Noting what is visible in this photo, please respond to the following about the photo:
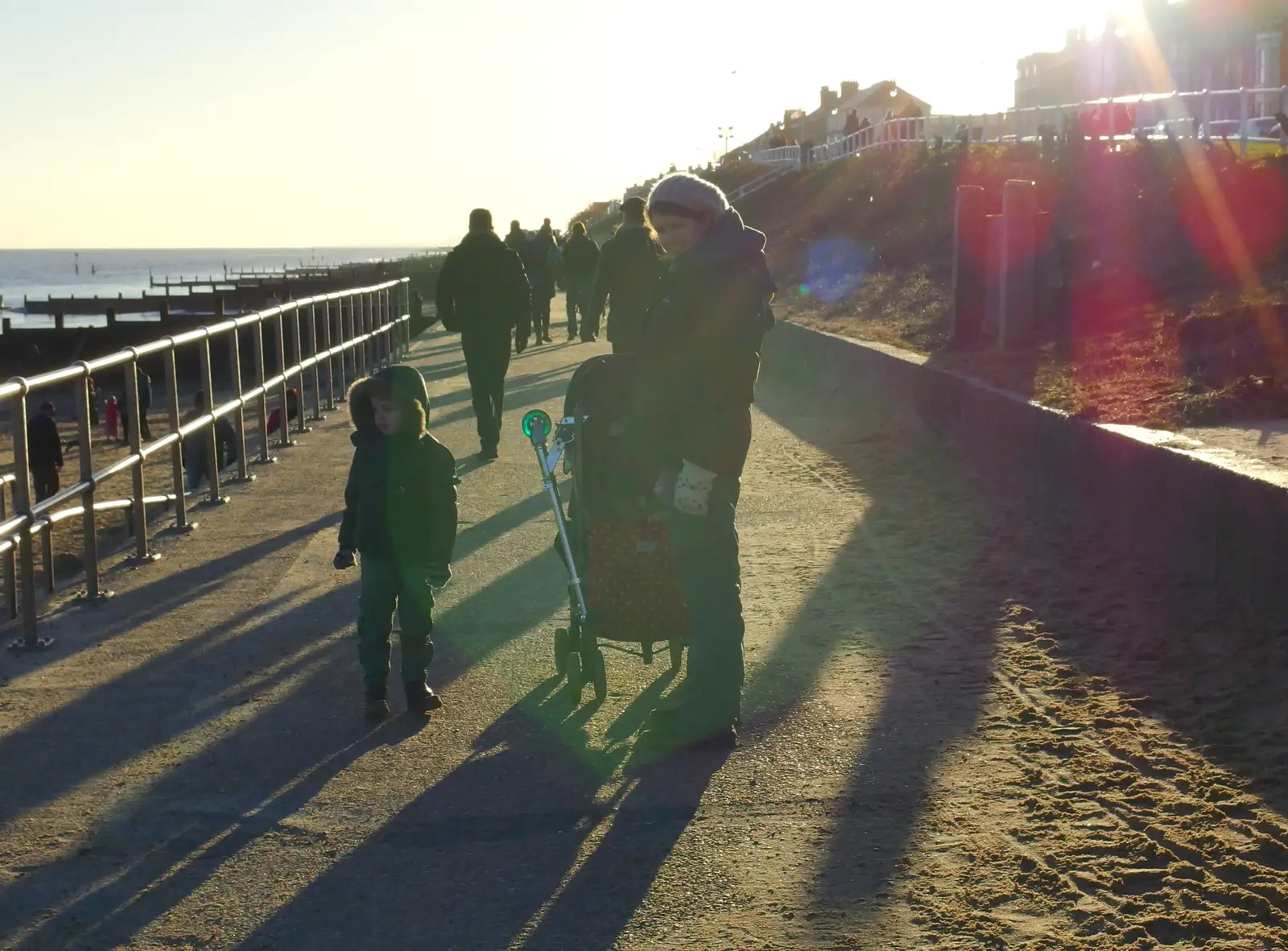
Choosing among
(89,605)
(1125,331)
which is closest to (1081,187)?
(1125,331)

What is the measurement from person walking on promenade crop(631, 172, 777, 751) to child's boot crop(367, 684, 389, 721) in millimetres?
1002

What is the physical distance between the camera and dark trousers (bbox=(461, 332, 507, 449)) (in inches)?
489

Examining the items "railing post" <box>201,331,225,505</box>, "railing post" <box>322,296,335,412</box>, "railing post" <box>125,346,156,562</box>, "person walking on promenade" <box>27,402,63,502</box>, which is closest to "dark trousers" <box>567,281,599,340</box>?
"railing post" <box>322,296,335,412</box>

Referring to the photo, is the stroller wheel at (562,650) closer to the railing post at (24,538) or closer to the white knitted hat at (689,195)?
the white knitted hat at (689,195)

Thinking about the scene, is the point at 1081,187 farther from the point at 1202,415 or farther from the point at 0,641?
the point at 0,641

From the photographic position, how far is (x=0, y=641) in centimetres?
723

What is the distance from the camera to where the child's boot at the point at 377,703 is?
586cm

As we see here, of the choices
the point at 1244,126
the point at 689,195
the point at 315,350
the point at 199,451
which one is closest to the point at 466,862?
the point at 689,195

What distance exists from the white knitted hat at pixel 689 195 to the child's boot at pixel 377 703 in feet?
6.55

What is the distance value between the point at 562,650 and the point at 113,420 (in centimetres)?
2378

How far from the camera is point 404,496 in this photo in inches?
231

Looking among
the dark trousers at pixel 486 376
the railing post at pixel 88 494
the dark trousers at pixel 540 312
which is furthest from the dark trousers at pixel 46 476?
the dark trousers at pixel 540 312

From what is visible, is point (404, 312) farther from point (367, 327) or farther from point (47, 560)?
point (47, 560)

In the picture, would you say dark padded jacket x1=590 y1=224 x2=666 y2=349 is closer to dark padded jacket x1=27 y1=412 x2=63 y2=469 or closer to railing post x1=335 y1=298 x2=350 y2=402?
railing post x1=335 y1=298 x2=350 y2=402
